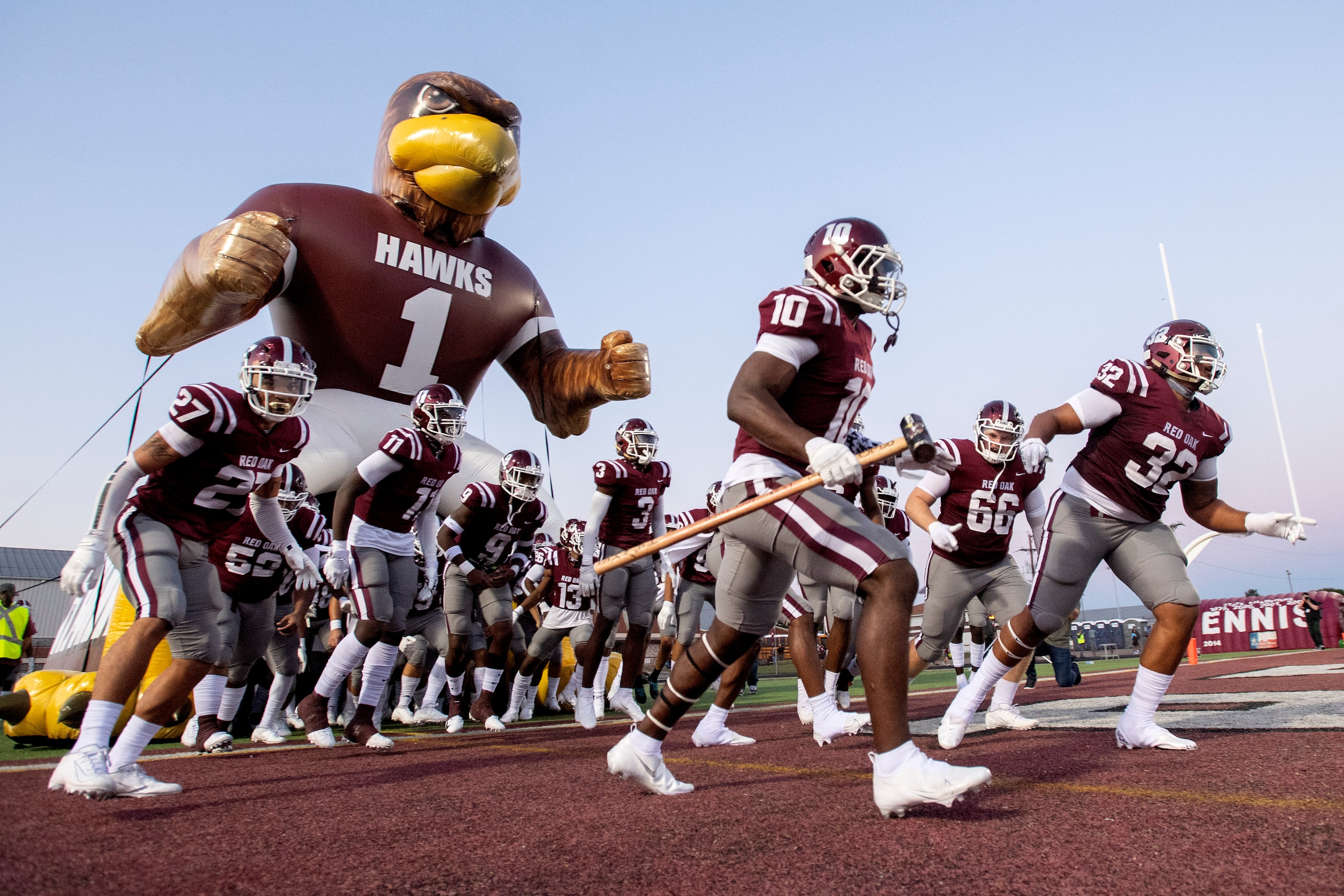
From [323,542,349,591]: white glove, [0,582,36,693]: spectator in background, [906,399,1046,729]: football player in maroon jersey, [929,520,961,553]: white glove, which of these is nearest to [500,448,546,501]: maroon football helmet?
[323,542,349,591]: white glove

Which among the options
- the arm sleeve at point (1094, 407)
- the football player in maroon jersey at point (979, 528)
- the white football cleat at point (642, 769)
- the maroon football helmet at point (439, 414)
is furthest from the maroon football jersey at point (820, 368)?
the maroon football helmet at point (439, 414)

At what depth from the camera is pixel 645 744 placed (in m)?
3.26

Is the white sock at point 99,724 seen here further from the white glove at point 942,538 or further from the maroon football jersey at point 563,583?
the maroon football jersey at point 563,583

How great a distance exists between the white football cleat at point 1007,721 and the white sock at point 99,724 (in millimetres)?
4606

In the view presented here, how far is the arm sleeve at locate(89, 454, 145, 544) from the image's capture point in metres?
3.87

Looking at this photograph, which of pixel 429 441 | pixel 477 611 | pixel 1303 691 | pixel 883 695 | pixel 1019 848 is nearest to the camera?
pixel 1019 848

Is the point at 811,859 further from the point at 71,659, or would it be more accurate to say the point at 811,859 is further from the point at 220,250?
the point at 71,659

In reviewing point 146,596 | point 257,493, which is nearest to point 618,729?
point 257,493

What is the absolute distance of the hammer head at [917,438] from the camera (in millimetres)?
2771

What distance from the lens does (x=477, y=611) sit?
32.9 feet

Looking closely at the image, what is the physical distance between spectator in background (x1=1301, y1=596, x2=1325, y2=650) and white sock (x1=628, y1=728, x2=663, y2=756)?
21811mm

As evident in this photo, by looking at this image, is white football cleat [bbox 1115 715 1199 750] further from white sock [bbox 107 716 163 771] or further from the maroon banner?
the maroon banner

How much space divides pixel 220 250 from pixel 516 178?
2981 mm

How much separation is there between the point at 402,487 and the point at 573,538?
4.10 meters
